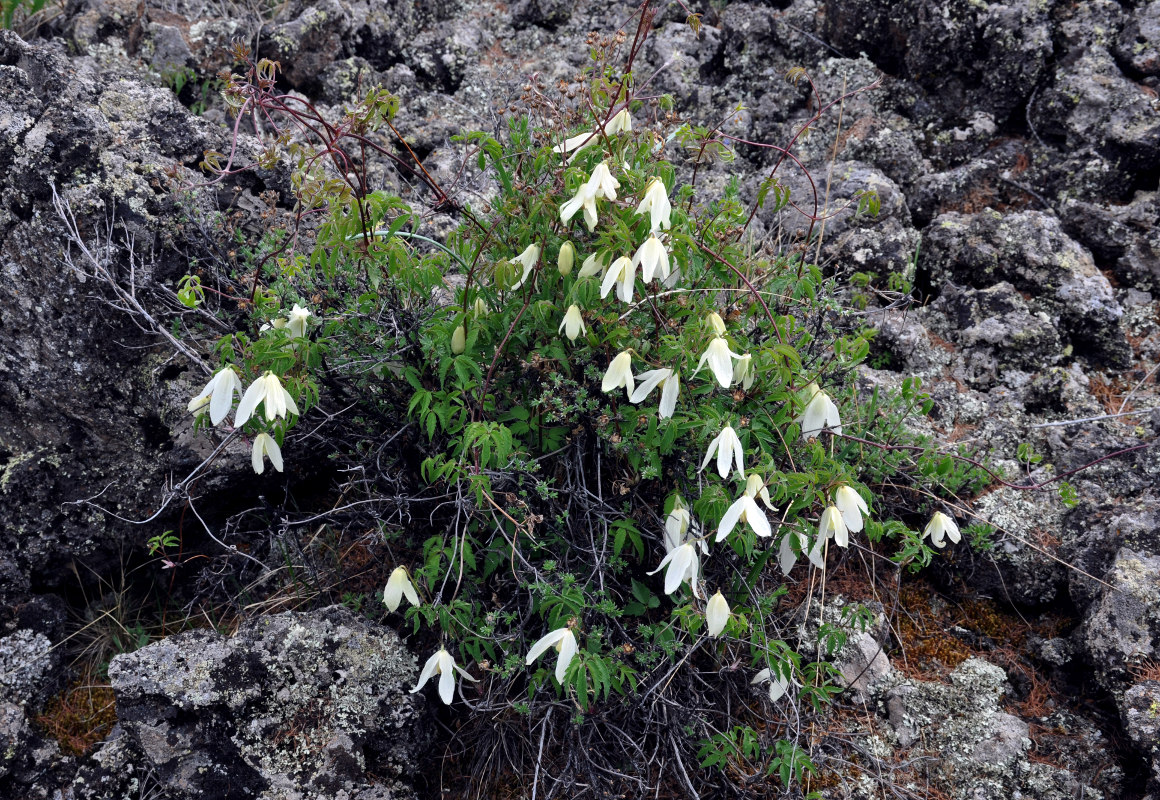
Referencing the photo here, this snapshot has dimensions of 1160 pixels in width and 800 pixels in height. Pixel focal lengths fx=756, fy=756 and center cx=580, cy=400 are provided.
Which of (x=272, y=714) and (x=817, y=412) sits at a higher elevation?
(x=817, y=412)

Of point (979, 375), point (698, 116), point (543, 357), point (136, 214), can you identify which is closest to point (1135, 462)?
point (979, 375)

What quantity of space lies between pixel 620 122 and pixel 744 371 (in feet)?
2.46

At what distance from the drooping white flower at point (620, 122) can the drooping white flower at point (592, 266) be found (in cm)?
39

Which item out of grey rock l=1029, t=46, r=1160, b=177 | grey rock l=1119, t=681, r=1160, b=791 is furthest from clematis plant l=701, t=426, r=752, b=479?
grey rock l=1029, t=46, r=1160, b=177

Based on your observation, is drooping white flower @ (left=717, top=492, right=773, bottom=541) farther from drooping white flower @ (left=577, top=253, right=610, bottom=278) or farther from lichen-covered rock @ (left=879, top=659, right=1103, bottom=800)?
lichen-covered rock @ (left=879, top=659, right=1103, bottom=800)

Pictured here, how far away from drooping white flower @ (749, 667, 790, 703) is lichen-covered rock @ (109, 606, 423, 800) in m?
1.01

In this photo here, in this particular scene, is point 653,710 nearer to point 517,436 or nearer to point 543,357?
point 517,436

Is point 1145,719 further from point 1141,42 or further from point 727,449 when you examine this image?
point 1141,42

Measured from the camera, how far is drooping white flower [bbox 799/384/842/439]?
→ 1.96 m

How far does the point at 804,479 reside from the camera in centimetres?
184

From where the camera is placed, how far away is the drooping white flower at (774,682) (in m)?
2.04

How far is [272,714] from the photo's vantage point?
2162mm

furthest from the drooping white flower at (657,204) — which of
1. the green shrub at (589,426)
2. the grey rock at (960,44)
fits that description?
the grey rock at (960,44)

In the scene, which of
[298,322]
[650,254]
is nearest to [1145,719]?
[650,254]
